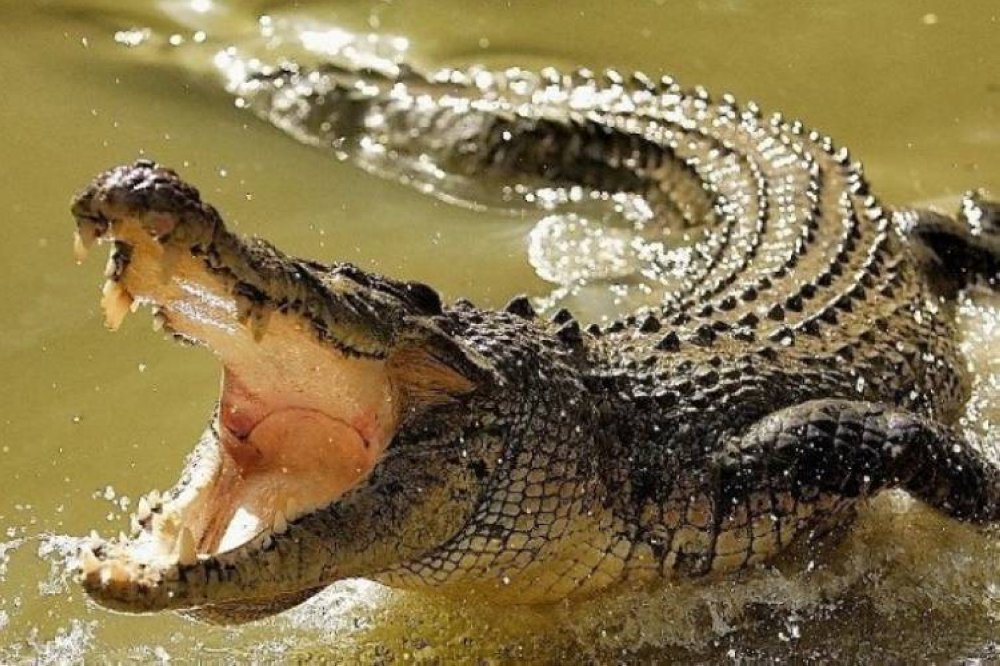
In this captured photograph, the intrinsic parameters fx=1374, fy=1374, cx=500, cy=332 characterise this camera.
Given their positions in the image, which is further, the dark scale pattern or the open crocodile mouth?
the dark scale pattern

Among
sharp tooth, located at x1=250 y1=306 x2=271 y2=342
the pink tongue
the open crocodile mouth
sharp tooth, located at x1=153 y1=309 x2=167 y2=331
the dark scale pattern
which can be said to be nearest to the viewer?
the open crocodile mouth

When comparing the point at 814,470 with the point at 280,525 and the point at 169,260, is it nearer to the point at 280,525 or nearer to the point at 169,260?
the point at 280,525

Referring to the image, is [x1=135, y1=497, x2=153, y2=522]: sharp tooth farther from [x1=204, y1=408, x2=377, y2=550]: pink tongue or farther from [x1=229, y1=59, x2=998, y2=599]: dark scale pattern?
[x1=229, y1=59, x2=998, y2=599]: dark scale pattern

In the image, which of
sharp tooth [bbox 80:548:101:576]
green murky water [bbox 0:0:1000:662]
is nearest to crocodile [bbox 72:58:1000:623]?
sharp tooth [bbox 80:548:101:576]

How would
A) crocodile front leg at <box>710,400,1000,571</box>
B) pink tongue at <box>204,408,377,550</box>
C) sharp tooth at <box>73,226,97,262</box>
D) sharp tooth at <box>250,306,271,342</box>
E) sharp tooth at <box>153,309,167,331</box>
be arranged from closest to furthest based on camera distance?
sharp tooth at <box>73,226,97,262</box>, sharp tooth at <box>250,306,271,342</box>, sharp tooth at <box>153,309,167,331</box>, pink tongue at <box>204,408,377,550</box>, crocodile front leg at <box>710,400,1000,571</box>

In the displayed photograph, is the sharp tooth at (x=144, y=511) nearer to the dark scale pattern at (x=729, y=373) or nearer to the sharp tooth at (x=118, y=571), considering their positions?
the sharp tooth at (x=118, y=571)

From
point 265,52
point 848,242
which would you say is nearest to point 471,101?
point 265,52

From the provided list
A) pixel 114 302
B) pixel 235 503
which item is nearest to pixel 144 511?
pixel 235 503

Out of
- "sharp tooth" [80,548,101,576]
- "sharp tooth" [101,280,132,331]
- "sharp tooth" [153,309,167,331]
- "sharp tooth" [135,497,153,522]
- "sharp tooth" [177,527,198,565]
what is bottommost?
"sharp tooth" [80,548,101,576]
